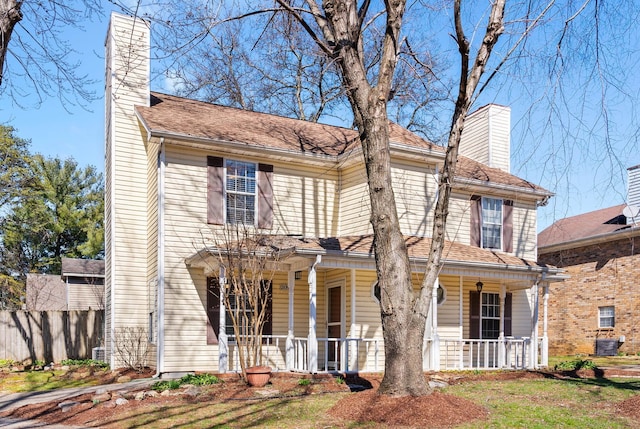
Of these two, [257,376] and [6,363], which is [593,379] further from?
[6,363]

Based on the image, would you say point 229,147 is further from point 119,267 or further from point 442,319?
point 442,319

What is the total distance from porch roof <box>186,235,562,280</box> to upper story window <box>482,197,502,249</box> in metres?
1.09

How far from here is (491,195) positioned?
17891 millimetres

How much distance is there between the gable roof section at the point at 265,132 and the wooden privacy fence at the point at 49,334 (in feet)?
22.0

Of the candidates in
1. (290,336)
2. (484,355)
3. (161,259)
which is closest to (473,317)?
(484,355)

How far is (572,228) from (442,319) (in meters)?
11.7

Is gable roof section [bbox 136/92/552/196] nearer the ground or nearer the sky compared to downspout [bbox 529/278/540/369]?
nearer the sky

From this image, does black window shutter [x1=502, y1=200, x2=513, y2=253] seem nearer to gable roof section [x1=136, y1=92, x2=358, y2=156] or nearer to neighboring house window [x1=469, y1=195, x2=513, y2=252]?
neighboring house window [x1=469, y1=195, x2=513, y2=252]

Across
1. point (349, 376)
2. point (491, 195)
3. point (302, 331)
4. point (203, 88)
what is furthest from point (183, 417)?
point (203, 88)

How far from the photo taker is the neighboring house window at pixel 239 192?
14812 millimetres

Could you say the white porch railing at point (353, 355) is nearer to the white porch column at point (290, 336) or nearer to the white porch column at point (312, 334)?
the white porch column at point (312, 334)

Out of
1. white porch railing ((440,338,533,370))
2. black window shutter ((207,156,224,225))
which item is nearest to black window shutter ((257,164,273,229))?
black window shutter ((207,156,224,225))

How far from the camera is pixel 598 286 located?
2256 cm

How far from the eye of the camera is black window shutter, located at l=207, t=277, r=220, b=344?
14344mm
